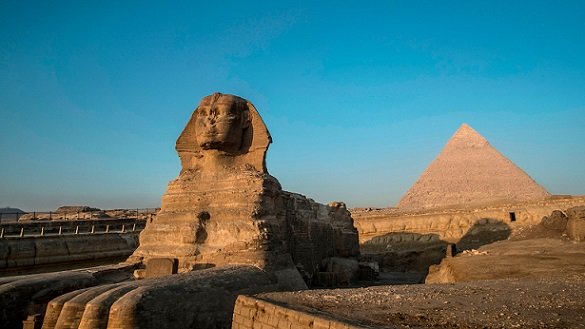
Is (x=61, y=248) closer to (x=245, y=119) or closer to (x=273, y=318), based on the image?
(x=245, y=119)

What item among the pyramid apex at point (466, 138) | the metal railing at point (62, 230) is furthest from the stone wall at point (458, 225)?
the pyramid apex at point (466, 138)

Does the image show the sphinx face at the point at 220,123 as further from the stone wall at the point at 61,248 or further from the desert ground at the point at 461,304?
the stone wall at the point at 61,248

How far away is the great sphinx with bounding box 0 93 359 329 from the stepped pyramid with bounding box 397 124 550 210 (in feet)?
152

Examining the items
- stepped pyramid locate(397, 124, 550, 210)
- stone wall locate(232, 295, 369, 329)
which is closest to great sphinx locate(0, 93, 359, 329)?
stone wall locate(232, 295, 369, 329)

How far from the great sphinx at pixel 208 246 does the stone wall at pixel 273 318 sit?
36.8 inches

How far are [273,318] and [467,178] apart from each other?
62.7 metres

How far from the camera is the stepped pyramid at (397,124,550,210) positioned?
55750 mm

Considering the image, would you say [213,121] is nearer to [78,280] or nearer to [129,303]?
[78,280]

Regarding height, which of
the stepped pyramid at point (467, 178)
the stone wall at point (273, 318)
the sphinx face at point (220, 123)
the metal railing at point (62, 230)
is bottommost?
the stone wall at point (273, 318)

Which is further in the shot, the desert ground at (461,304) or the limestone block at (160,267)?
the limestone block at (160,267)

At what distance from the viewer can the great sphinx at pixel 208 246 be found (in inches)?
199

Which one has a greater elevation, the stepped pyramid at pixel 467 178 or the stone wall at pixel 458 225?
the stepped pyramid at pixel 467 178

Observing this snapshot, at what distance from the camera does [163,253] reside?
26.8ft

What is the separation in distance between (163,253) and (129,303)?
350 cm
